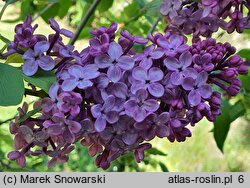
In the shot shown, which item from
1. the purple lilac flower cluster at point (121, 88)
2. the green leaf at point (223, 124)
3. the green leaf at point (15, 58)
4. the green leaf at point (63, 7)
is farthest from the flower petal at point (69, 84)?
the green leaf at point (63, 7)

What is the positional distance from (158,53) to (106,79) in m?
0.08

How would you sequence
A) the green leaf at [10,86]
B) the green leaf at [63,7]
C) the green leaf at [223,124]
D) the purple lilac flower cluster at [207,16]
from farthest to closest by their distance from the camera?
the green leaf at [63,7], the green leaf at [223,124], the purple lilac flower cluster at [207,16], the green leaf at [10,86]

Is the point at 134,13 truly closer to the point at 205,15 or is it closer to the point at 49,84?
the point at 205,15

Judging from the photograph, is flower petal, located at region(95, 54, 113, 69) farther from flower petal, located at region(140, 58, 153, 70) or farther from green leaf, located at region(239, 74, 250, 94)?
green leaf, located at region(239, 74, 250, 94)

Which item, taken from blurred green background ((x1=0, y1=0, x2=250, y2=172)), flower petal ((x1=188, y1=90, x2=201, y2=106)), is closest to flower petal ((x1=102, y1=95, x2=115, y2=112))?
flower petal ((x1=188, y1=90, x2=201, y2=106))

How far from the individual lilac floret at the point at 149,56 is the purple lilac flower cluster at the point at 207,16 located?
0.18 m

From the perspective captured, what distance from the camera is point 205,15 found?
0.92m

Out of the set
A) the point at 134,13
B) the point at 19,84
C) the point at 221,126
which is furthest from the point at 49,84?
the point at 134,13

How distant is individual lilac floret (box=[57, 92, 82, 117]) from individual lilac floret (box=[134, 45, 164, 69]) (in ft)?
0.32

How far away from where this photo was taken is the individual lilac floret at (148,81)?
2.46 feet

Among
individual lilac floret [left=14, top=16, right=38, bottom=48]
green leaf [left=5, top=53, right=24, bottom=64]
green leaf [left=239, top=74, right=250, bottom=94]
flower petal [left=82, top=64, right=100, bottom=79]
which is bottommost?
green leaf [left=239, top=74, right=250, bottom=94]

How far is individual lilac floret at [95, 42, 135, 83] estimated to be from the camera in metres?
0.75

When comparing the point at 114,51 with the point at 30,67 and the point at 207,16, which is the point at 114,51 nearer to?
the point at 30,67

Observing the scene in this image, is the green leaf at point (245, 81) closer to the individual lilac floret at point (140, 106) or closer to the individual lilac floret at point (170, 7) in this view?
the individual lilac floret at point (170, 7)
